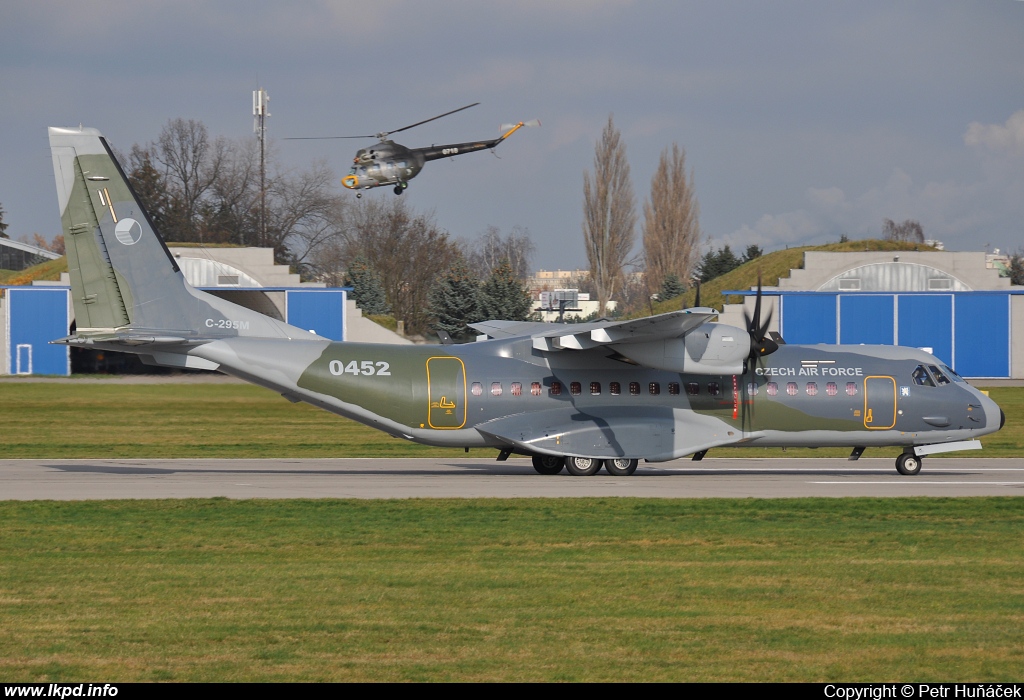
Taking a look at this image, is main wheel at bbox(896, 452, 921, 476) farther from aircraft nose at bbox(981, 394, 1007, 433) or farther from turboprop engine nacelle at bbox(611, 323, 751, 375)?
turboprop engine nacelle at bbox(611, 323, 751, 375)

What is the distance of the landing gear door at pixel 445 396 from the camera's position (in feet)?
79.9

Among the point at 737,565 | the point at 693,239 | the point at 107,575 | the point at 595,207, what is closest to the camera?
the point at 107,575

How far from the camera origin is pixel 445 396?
24.4 m

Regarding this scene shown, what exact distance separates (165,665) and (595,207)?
103877 mm

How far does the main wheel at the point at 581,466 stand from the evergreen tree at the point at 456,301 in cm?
4064

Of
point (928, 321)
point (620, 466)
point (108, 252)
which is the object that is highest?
point (108, 252)

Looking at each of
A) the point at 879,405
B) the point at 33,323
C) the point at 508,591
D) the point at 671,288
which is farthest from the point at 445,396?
the point at 671,288

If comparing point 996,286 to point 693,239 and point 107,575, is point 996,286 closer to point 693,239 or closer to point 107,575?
point 693,239

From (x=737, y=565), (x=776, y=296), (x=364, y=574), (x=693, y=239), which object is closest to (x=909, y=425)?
(x=737, y=565)

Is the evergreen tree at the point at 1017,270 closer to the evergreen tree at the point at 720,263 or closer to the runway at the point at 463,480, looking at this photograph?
the evergreen tree at the point at 720,263

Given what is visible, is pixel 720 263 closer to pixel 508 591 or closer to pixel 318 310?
pixel 318 310

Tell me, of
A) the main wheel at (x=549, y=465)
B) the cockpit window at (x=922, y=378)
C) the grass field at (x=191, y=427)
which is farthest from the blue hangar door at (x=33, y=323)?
the cockpit window at (x=922, y=378)

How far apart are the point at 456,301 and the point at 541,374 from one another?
4197cm

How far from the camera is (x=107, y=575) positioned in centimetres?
1354
